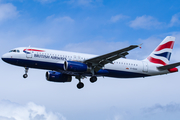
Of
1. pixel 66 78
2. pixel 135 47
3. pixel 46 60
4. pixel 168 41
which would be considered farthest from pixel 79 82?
pixel 168 41

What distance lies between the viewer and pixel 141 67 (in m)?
37.7

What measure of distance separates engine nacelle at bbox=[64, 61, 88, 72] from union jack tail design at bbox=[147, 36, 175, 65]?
11.5 m

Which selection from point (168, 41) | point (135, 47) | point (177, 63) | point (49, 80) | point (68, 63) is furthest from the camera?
point (168, 41)

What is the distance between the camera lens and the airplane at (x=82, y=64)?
32.6 meters

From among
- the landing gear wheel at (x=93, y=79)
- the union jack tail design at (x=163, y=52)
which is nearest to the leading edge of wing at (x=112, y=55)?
the landing gear wheel at (x=93, y=79)

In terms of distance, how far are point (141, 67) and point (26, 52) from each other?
15.4 m

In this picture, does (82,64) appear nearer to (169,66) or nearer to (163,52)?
(169,66)

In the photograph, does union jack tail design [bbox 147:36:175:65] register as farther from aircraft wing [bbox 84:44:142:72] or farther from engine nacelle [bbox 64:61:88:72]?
engine nacelle [bbox 64:61:88:72]

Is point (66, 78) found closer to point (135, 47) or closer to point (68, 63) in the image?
point (68, 63)

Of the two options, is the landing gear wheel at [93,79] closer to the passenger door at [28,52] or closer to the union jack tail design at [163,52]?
the passenger door at [28,52]

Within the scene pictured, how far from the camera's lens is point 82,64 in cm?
3341

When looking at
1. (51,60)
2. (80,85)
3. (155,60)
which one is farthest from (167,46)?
(51,60)

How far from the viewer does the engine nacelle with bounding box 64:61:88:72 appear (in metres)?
32.2

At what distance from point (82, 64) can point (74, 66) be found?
51.4 inches
